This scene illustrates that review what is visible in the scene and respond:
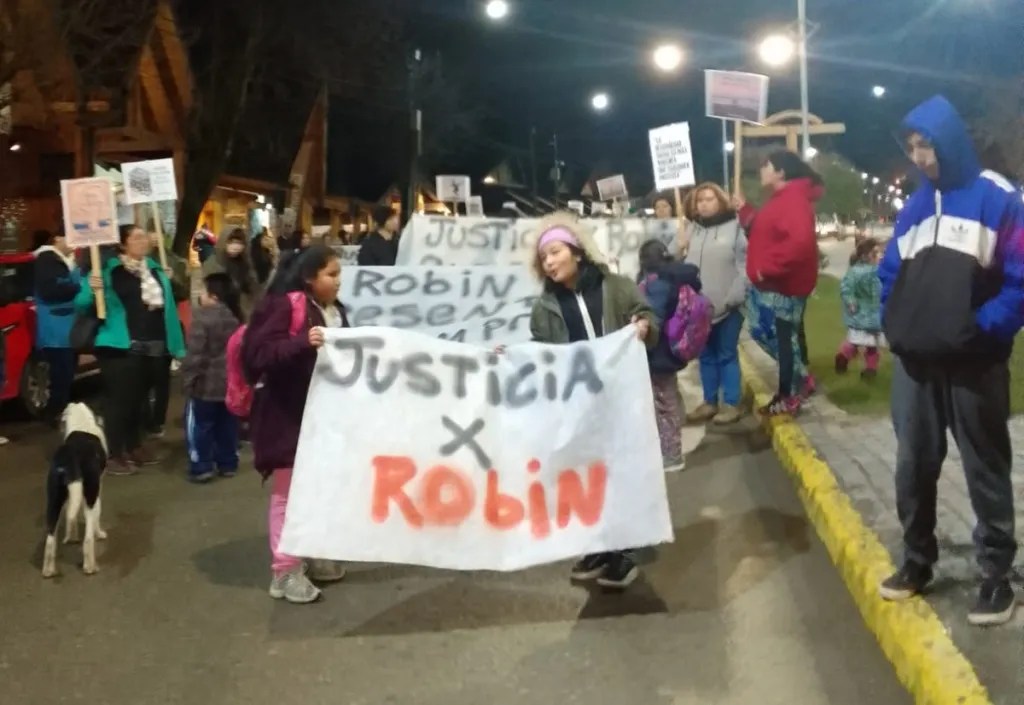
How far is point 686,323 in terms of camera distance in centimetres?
753

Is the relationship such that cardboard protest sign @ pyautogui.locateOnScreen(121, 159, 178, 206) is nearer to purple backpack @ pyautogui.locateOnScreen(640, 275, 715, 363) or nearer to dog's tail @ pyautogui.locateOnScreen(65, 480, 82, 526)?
purple backpack @ pyautogui.locateOnScreen(640, 275, 715, 363)

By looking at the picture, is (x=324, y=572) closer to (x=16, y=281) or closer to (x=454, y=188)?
(x=16, y=281)

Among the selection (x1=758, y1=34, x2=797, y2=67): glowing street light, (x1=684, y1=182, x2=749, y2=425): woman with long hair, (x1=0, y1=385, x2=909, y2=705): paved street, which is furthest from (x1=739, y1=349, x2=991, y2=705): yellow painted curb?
(x1=758, y1=34, x2=797, y2=67): glowing street light

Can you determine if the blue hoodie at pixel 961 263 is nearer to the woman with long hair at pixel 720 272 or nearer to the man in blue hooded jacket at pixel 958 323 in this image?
the man in blue hooded jacket at pixel 958 323

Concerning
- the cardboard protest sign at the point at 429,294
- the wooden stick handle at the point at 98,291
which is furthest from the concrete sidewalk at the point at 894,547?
the wooden stick handle at the point at 98,291

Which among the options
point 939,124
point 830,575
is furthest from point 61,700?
point 939,124

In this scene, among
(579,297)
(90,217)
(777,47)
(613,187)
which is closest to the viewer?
(579,297)

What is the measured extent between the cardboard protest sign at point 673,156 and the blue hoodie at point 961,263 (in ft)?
22.4

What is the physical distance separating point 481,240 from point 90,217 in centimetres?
456

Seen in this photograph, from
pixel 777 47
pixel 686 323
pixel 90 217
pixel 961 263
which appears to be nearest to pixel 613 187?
pixel 777 47

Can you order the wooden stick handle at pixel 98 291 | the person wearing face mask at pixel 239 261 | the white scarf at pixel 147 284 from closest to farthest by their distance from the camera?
1. the wooden stick handle at pixel 98 291
2. the white scarf at pixel 147 284
3. the person wearing face mask at pixel 239 261

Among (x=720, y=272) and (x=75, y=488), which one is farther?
(x=720, y=272)

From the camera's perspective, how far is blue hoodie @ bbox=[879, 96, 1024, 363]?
4.14m

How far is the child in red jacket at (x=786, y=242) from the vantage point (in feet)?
27.1
